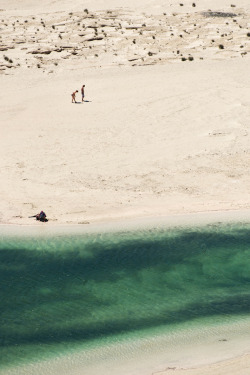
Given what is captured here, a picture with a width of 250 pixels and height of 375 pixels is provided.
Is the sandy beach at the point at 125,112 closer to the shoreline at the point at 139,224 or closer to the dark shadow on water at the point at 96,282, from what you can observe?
the shoreline at the point at 139,224

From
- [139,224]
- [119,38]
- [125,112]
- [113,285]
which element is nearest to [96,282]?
[113,285]

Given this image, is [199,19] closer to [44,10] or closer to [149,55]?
[149,55]

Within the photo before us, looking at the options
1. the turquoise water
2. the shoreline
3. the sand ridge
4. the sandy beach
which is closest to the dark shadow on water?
the turquoise water

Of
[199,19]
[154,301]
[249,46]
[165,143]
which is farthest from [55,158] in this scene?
[199,19]

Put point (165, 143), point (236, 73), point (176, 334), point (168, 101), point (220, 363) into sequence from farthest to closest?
point (236, 73) < point (168, 101) < point (165, 143) < point (176, 334) < point (220, 363)

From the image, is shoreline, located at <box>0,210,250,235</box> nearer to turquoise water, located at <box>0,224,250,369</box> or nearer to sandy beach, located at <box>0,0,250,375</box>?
sandy beach, located at <box>0,0,250,375</box>

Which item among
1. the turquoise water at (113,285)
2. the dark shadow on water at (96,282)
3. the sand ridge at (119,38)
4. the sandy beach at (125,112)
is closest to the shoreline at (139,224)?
the sandy beach at (125,112)
